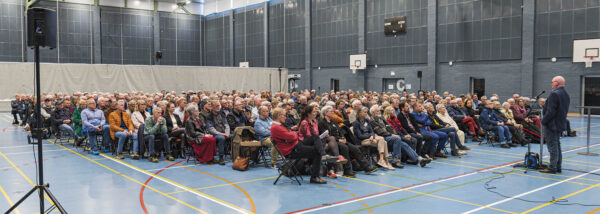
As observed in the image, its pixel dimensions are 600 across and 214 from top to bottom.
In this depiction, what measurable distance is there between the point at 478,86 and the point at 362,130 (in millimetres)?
16805

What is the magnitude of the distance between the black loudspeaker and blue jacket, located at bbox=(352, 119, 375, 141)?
17.8ft

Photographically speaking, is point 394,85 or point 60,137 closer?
point 60,137

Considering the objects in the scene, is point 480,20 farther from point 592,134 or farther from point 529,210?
point 529,210

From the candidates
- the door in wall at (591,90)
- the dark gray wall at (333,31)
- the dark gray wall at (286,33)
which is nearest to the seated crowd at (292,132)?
the door in wall at (591,90)

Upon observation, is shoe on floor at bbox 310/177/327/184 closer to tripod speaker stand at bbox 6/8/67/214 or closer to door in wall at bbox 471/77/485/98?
tripod speaker stand at bbox 6/8/67/214

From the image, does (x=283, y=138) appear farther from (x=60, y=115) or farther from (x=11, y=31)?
(x=11, y=31)

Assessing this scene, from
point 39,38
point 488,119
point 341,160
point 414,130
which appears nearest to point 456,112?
point 488,119

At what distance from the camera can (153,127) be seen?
30.1ft

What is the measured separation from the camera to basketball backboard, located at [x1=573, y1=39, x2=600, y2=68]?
18641 mm

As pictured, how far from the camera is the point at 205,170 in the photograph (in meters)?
8.25

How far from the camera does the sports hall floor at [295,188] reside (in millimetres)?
5668

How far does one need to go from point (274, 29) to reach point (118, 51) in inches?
501

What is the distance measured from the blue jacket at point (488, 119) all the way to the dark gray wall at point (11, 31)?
1239 inches

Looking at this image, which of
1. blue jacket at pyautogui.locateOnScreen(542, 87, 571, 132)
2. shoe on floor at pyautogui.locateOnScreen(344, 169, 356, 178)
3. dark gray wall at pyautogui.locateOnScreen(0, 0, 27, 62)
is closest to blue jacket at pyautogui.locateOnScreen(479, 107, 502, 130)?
blue jacket at pyautogui.locateOnScreen(542, 87, 571, 132)
